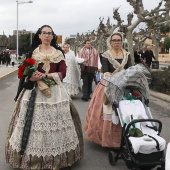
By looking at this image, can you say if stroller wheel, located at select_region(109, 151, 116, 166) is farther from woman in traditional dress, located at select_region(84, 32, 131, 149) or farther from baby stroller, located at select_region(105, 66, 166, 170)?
woman in traditional dress, located at select_region(84, 32, 131, 149)

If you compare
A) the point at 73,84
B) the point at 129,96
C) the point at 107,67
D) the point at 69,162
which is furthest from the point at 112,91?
the point at 73,84

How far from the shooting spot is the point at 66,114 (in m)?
4.51

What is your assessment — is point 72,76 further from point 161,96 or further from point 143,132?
point 143,132

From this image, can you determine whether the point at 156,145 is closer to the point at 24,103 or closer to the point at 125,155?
the point at 125,155

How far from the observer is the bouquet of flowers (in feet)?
14.3

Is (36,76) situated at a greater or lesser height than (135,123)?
greater

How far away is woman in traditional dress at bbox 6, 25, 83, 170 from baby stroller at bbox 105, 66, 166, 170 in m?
0.65

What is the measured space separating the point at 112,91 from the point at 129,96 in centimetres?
24

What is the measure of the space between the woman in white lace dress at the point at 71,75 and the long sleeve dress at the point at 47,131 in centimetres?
634

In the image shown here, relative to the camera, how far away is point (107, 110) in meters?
5.42

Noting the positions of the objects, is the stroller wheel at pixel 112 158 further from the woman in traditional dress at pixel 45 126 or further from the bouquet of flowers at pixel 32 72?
the bouquet of flowers at pixel 32 72

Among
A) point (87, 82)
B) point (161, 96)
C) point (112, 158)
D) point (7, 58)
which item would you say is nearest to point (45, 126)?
point (112, 158)

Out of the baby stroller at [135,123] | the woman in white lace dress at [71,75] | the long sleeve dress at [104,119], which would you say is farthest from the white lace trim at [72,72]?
the baby stroller at [135,123]

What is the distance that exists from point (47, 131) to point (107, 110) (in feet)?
4.34
